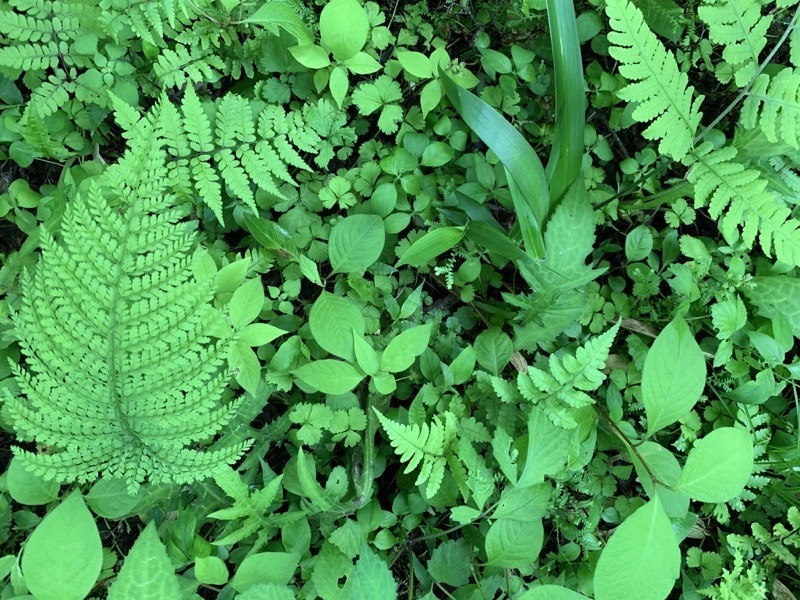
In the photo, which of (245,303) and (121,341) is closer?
(121,341)

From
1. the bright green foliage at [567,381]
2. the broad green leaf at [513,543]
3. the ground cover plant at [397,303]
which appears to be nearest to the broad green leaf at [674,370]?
the ground cover plant at [397,303]

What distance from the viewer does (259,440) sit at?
67.7 inches

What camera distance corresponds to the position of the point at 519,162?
5.50ft

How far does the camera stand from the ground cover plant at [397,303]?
130 centimetres

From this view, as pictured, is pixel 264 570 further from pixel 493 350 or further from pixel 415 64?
pixel 415 64

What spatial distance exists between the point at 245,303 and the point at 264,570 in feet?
2.29

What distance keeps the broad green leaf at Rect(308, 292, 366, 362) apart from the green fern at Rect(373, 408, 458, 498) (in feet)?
0.97

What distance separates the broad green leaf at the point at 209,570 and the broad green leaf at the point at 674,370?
3.91ft

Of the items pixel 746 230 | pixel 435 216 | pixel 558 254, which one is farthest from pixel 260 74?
pixel 746 230

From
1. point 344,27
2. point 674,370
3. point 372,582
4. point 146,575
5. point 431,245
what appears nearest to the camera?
point 146,575

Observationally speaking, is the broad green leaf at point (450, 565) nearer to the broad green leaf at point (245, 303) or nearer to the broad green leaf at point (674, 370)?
the broad green leaf at point (674, 370)

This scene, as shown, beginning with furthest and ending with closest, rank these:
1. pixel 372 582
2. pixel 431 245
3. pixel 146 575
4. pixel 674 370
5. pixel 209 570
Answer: pixel 431 245, pixel 674 370, pixel 209 570, pixel 372 582, pixel 146 575

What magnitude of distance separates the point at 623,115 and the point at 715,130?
1.07ft

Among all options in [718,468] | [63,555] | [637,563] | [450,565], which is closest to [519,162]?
[718,468]
